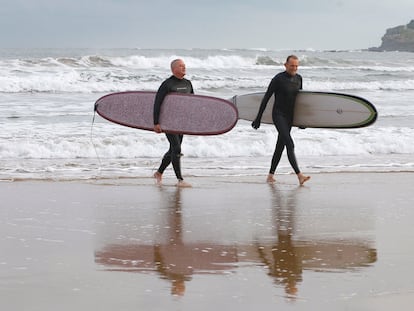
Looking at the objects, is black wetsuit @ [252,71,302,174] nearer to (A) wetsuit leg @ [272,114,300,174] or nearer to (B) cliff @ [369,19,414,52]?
(A) wetsuit leg @ [272,114,300,174]

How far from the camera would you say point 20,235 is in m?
6.39

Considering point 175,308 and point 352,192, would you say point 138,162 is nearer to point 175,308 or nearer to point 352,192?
point 352,192

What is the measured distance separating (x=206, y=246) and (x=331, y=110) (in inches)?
212

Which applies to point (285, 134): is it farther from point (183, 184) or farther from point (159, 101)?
point (159, 101)

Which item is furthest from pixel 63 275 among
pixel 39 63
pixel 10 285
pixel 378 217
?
pixel 39 63

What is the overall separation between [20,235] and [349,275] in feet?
8.38

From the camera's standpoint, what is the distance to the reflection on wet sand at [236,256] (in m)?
5.20

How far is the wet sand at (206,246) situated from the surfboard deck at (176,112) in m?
0.90

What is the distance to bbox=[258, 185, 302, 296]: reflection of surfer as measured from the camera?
5012mm

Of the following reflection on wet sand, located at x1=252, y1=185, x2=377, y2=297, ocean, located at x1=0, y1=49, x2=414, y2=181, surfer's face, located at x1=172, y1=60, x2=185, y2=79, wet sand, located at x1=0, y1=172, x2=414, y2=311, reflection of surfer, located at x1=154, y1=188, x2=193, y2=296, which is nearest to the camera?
wet sand, located at x1=0, y1=172, x2=414, y2=311

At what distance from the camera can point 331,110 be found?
1111cm

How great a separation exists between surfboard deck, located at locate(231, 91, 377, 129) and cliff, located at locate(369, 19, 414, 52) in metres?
106

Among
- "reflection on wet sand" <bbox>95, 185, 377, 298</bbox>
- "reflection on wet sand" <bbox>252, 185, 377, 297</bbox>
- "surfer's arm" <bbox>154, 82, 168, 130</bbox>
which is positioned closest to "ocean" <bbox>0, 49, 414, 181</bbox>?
"surfer's arm" <bbox>154, 82, 168, 130</bbox>

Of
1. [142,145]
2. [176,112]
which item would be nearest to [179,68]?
[176,112]
